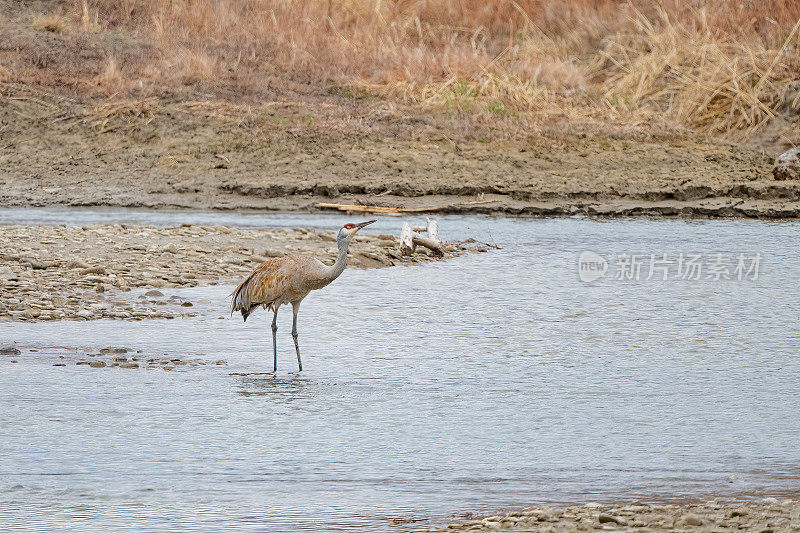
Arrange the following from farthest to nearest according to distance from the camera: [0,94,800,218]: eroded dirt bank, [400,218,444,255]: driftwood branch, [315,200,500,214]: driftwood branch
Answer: [0,94,800,218]: eroded dirt bank, [315,200,500,214]: driftwood branch, [400,218,444,255]: driftwood branch

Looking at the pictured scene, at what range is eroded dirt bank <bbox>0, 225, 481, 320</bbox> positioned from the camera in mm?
9641

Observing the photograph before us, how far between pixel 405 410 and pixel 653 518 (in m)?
2.30

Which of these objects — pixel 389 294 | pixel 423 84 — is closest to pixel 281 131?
pixel 423 84

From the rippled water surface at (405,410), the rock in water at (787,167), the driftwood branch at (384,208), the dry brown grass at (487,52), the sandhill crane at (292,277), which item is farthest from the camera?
the dry brown grass at (487,52)

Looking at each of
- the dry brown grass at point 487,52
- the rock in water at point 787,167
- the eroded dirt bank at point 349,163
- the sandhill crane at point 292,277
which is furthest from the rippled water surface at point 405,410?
the dry brown grass at point 487,52

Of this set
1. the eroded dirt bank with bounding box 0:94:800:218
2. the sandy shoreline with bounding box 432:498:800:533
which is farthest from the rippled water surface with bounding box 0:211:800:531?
the eroded dirt bank with bounding box 0:94:800:218

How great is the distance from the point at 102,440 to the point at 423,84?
1611 centimetres

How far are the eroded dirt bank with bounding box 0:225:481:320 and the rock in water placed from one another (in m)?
6.43

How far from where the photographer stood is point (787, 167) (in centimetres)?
1839

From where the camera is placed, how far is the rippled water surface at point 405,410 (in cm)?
516

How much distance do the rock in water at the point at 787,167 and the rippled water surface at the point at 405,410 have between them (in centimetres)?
749

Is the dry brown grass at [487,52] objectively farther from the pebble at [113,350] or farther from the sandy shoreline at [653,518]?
the sandy shoreline at [653,518]

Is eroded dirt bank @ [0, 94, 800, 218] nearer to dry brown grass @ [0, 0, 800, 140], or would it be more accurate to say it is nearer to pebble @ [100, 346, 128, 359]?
dry brown grass @ [0, 0, 800, 140]

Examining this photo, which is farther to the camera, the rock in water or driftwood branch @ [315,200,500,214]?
the rock in water
